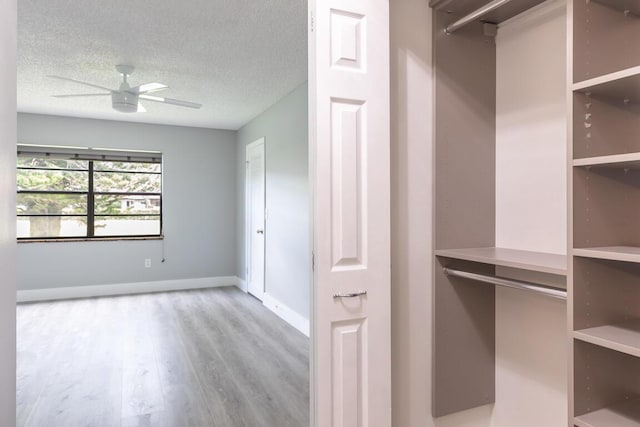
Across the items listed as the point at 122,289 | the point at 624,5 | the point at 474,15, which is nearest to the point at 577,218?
the point at 624,5

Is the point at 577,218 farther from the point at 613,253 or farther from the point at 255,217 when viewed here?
the point at 255,217

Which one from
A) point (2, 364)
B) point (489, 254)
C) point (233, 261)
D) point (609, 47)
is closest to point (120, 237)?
point (233, 261)

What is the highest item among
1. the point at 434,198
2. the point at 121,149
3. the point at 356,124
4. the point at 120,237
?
the point at 121,149

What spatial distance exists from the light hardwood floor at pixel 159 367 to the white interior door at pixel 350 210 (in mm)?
1011

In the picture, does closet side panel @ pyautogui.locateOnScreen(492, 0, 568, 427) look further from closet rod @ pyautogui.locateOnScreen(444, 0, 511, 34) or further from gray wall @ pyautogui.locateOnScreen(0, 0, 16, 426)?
gray wall @ pyautogui.locateOnScreen(0, 0, 16, 426)

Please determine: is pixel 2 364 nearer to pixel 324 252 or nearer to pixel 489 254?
pixel 324 252

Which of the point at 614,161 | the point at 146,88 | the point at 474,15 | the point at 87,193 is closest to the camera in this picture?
the point at 614,161

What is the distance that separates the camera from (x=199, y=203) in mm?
6148

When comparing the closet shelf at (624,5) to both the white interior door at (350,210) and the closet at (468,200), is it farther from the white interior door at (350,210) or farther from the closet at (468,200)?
the white interior door at (350,210)

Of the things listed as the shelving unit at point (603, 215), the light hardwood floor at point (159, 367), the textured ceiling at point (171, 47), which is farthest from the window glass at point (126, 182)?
the shelving unit at point (603, 215)

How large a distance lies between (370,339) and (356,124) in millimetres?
888

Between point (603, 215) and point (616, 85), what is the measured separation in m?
0.40

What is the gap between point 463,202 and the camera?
1853 millimetres

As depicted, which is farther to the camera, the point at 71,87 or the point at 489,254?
the point at 71,87
